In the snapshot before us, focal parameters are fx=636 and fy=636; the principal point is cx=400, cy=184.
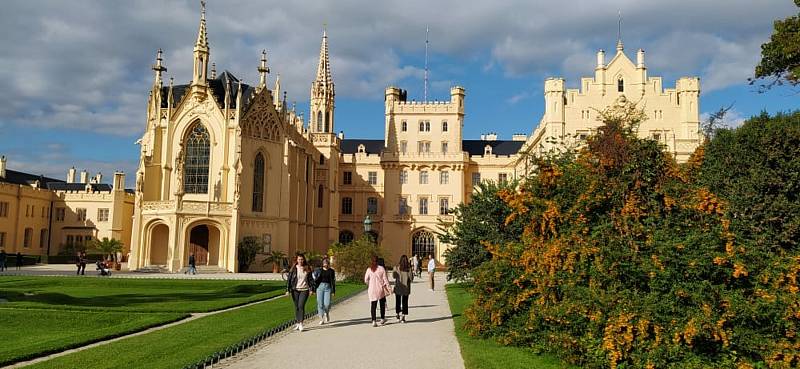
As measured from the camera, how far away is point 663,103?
55281 mm

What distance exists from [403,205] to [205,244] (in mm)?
23864

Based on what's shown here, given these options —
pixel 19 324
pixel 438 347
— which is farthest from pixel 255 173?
pixel 438 347

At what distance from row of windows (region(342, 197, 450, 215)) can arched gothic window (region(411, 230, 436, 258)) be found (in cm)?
224

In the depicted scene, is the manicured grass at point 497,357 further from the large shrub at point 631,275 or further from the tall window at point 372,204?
the tall window at point 372,204

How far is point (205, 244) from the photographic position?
154 feet

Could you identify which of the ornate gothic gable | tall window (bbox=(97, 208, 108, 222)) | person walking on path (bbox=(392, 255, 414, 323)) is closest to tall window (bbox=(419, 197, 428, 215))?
the ornate gothic gable

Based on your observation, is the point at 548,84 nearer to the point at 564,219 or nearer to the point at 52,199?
the point at 564,219

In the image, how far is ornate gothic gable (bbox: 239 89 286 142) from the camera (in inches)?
1906

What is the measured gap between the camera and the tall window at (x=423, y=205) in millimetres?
65062

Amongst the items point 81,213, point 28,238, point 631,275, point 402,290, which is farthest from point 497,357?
point 81,213

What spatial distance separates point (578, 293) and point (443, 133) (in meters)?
55.7

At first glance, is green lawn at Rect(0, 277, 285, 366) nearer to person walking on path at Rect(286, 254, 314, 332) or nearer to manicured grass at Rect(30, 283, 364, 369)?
manicured grass at Rect(30, 283, 364, 369)

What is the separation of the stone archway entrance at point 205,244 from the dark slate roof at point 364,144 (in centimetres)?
2553

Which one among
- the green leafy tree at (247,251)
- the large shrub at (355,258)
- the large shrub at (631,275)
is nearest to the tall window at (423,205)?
the green leafy tree at (247,251)
